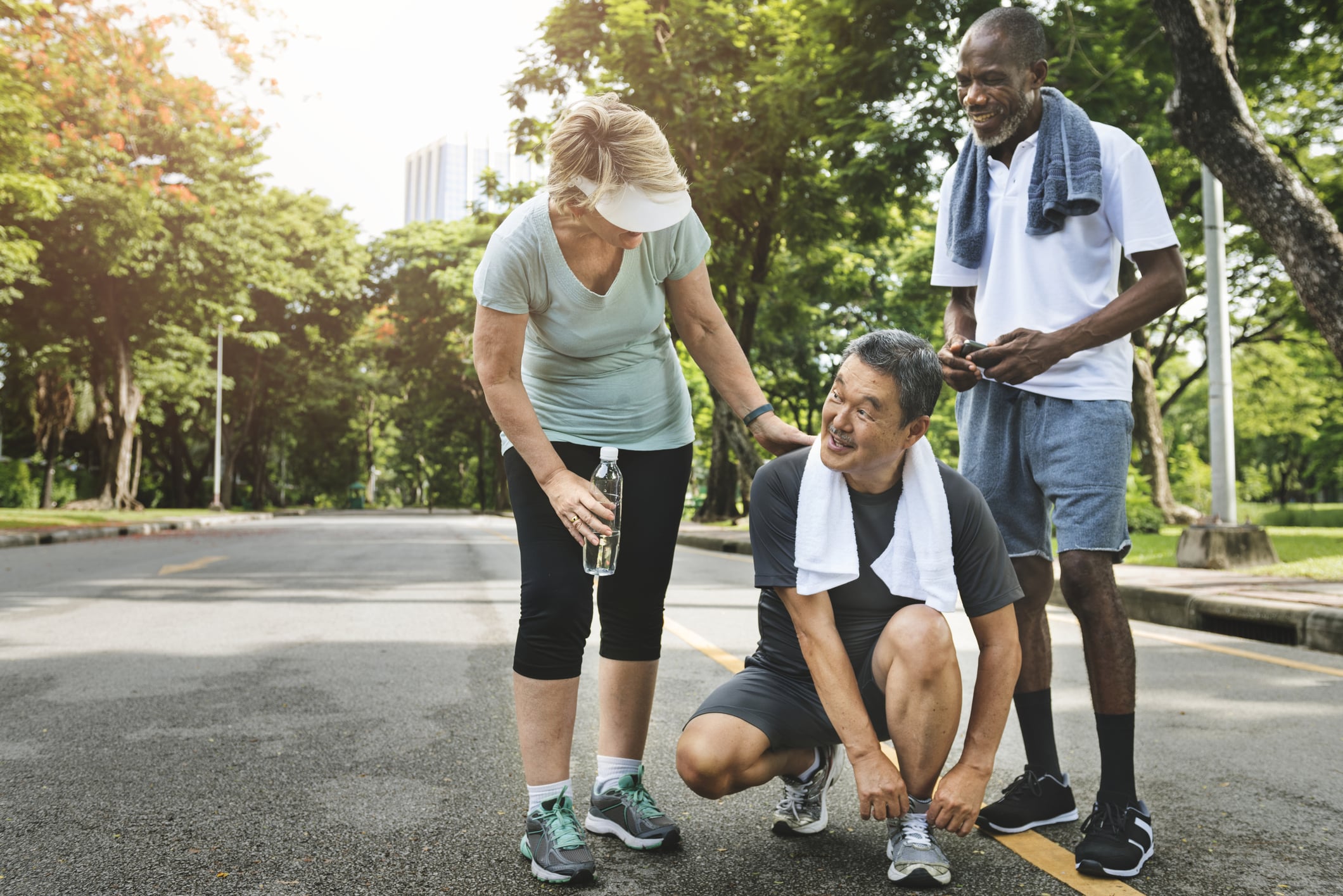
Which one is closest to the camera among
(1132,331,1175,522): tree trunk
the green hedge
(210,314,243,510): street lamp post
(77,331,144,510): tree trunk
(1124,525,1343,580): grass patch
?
(1124,525,1343,580): grass patch

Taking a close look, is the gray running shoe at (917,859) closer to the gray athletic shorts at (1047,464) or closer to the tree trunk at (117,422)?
the gray athletic shorts at (1047,464)

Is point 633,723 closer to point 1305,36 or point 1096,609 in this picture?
point 1096,609

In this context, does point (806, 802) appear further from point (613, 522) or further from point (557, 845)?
point (613, 522)

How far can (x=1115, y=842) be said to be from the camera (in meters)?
2.66

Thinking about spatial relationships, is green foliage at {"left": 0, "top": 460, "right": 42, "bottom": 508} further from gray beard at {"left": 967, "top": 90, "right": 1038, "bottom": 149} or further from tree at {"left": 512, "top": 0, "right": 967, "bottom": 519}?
gray beard at {"left": 967, "top": 90, "right": 1038, "bottom": 149}

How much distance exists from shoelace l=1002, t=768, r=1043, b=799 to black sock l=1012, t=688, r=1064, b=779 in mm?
26

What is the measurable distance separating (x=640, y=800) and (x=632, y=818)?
3.1 inches

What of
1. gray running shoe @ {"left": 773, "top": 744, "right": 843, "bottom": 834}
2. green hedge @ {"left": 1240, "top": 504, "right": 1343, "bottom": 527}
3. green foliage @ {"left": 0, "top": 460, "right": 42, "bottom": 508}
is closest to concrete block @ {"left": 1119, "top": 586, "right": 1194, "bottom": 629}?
gray running shoe @ {"left": 773, "top": 744, "right": 843, "bottom": 834}

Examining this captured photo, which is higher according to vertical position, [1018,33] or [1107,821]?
[1018,33]

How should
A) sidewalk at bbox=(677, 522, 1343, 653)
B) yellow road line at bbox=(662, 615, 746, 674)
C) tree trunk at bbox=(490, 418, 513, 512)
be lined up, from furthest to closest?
tree trunk at bbox=(490, 418, 513, 512)
sidewalk at bbox=(677, 522, 1343, 653)
yellow road line at bbox=(662, 615, 746, 674)

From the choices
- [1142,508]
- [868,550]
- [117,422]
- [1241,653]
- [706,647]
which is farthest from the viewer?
[117,422]

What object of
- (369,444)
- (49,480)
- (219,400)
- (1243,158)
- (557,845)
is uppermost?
(219,400)

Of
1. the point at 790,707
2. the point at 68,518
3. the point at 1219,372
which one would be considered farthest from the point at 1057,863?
the point at 68,518

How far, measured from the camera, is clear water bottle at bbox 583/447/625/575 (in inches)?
109
